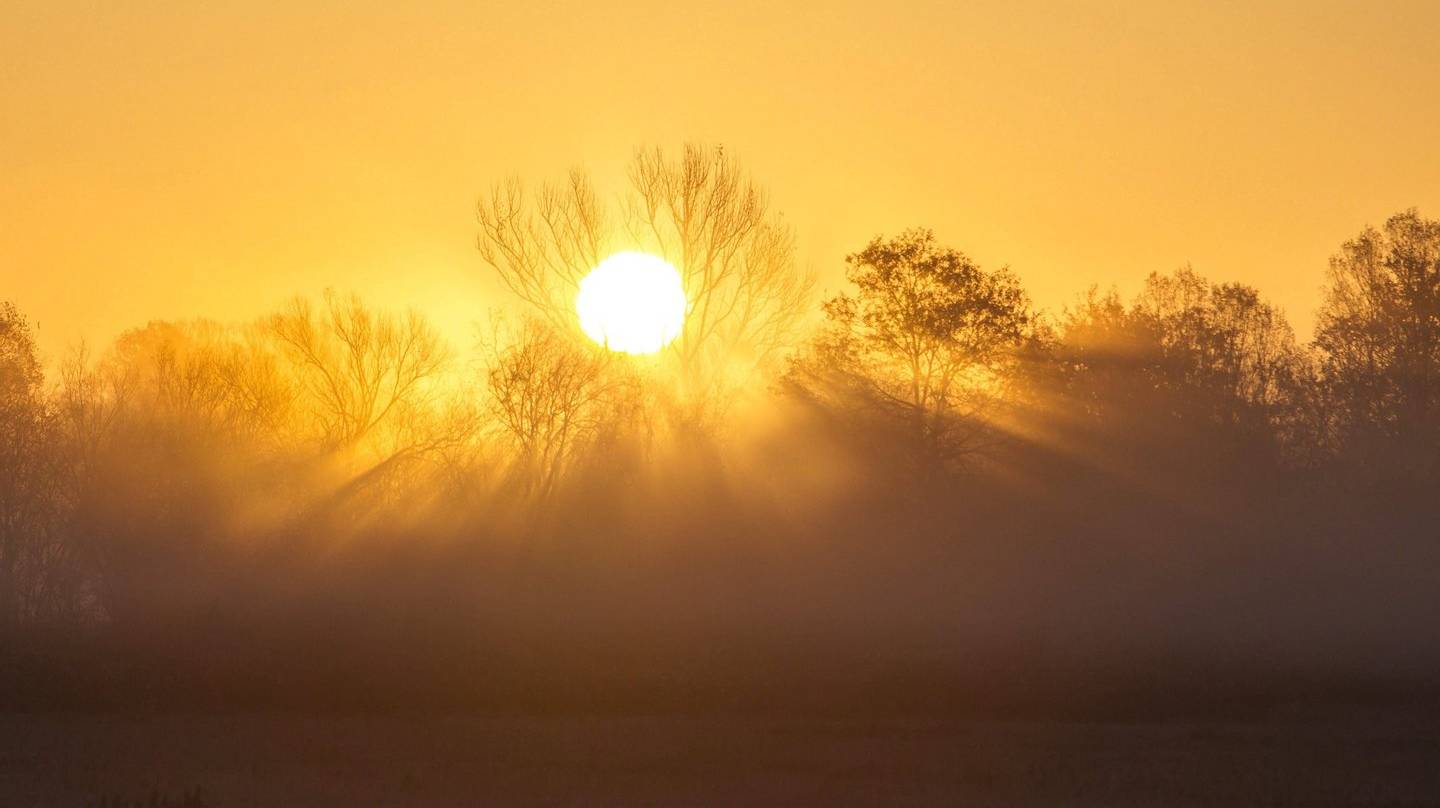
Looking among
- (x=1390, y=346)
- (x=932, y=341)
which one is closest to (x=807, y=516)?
(x=932, y=341)

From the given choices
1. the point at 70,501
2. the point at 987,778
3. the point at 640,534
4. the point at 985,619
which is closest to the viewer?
the point at 987,778

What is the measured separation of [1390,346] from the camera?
55406 millimetres

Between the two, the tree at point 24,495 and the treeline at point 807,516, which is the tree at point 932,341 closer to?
the treeline at point 807,516

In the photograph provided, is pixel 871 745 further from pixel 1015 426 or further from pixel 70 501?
pixel 70 501

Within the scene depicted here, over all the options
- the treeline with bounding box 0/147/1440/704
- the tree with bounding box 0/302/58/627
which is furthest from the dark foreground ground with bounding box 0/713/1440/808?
the tree with bounding box 0/302/58/627

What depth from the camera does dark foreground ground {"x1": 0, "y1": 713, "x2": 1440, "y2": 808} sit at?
26.2 metres

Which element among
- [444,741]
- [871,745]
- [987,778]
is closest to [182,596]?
[444,741]

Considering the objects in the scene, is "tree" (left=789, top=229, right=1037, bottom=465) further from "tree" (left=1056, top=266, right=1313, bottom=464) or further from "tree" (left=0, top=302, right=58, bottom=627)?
"tree" (left=0, top=302, right=58, bottom=627)

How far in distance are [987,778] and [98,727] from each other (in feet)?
59.9

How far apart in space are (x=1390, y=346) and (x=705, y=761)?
36.6m

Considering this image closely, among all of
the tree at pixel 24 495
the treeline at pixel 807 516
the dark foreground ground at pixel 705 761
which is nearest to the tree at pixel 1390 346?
the treeline at pixel 807 516

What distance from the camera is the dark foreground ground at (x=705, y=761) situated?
1032 inches

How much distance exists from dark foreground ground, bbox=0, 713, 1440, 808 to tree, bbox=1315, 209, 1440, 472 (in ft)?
68.0

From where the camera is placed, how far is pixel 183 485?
49875 mm
